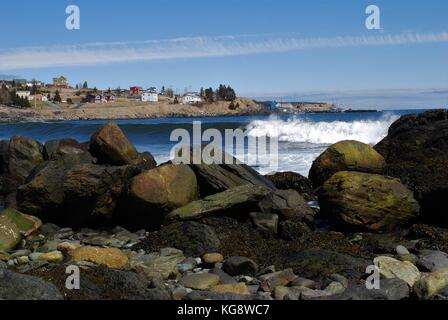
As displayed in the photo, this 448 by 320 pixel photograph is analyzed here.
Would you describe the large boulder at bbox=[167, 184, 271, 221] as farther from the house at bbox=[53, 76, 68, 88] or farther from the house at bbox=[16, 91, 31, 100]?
the house at bbox=[53, 76, 68, 88]

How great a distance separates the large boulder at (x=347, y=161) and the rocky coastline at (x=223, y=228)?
0.03m

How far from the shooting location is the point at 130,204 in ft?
36.4

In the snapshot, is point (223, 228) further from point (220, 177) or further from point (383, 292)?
point (383, 292)

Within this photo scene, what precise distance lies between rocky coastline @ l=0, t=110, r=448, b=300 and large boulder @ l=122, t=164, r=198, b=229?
0.8 inches

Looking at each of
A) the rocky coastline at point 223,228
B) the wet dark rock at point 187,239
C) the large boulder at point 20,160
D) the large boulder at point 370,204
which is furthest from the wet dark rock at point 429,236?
the large boulder at point 20,160

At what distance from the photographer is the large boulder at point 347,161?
13406mm

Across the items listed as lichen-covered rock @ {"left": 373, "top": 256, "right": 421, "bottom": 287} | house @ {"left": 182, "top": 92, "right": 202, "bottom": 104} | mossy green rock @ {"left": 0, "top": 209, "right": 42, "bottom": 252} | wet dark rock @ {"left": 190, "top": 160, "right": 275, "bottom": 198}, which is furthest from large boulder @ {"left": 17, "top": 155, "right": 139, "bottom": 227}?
house @ {"left": 182, "top": 92, "right": 202, "bottom": 104}

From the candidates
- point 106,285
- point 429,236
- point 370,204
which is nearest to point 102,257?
point 106,285

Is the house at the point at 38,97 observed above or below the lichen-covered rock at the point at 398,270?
above

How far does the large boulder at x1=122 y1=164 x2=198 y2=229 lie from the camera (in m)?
10.8

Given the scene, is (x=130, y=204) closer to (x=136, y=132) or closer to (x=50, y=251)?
(x=50, y=251)

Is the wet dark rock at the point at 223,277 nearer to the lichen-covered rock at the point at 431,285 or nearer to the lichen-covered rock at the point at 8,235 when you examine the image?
the lichen-covered rock at the point at 431,285

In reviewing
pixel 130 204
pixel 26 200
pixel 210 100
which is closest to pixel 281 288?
pixel 130 204
